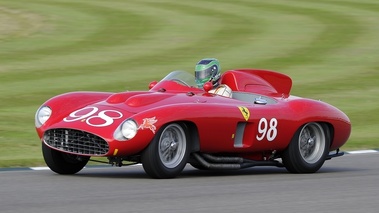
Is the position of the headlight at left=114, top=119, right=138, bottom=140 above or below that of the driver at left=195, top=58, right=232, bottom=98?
below

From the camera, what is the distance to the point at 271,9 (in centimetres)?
3034

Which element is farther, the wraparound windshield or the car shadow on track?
the wraparound windshield

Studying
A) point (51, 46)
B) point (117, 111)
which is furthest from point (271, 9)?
point (117, 111)

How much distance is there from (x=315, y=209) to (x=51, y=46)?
1661cm

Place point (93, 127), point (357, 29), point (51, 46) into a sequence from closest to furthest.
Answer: point (93, 127) < point (51, 46) < point (357, 29)

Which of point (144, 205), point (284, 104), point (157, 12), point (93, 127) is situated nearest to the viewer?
point (144, 205)

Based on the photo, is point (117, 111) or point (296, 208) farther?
point (117, 111)

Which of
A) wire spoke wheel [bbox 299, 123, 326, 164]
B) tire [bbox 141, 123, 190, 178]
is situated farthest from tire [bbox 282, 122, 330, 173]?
tire [bbox 141, 123, 190, 178]

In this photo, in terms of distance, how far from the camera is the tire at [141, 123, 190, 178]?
29.5ft

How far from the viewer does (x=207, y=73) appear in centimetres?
1043

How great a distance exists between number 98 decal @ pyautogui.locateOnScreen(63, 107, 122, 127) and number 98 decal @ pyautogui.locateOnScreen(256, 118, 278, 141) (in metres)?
1.45

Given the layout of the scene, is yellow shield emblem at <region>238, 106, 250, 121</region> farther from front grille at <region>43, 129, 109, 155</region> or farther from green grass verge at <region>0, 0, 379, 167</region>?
green grass verge at <region>0, 0, 379, 167</region>

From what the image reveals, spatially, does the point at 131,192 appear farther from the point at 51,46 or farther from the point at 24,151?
the point at 51,46

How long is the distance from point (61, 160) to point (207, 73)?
5.87 ft
